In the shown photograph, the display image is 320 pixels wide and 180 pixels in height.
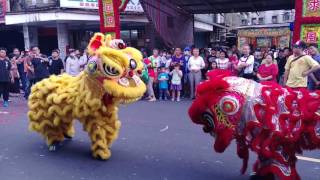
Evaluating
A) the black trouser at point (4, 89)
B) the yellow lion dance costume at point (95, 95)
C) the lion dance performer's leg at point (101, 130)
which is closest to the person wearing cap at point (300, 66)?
the yellow lion dance costume at point (95, 95)

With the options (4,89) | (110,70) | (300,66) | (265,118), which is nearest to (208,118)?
(265,118)

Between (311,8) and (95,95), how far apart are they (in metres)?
6.07

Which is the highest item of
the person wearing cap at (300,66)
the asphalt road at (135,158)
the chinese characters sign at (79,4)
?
the chinese characters sign at (79,4)

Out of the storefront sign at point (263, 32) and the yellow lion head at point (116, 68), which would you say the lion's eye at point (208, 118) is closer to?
the yellow lion head at point (116, 68)

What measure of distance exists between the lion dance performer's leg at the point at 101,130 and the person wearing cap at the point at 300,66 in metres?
3.22

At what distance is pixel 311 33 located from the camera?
8.21m

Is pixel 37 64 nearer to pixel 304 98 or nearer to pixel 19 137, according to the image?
pixel 19 137

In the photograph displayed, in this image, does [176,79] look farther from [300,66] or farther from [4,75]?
[4,75]

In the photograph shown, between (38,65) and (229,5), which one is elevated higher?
(229,5)

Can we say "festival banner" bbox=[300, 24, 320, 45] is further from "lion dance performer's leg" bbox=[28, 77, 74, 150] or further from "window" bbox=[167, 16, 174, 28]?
"window" bbox=[167, 16, 174, 28]

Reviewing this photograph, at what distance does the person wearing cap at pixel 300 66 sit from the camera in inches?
233

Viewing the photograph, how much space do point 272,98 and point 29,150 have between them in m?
3.61

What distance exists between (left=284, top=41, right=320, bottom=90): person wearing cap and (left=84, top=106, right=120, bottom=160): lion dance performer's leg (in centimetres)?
322

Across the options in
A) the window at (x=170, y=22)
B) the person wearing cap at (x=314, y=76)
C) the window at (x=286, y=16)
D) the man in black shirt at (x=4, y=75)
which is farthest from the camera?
the window at (x=286, y=16)
